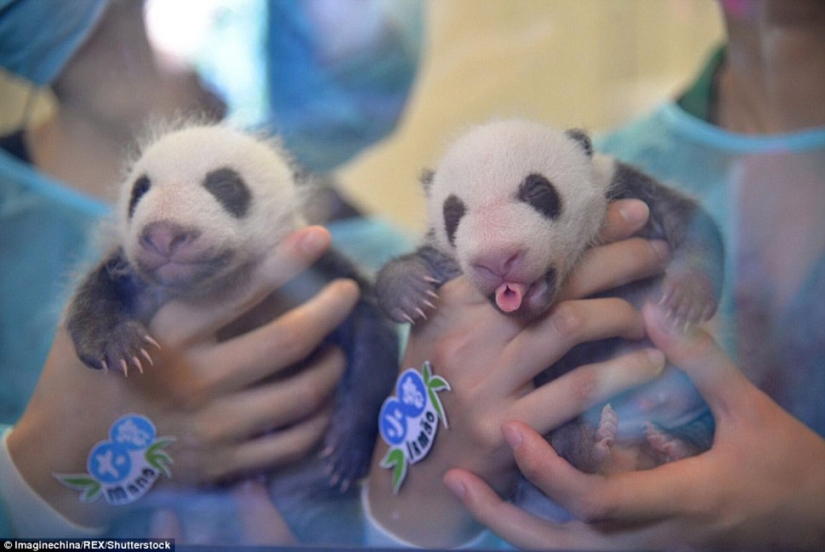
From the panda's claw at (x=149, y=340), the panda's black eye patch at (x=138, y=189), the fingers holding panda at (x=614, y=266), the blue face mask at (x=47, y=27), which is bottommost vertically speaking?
the panda's claw at (x=149, y=340)

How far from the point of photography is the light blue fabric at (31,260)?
5.10ft

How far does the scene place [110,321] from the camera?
1.37m

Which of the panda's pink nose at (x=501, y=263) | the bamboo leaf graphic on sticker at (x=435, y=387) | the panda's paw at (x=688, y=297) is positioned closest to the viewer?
the panda's pink nose at (x=501, y=263)

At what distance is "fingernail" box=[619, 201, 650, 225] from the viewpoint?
1231 mm

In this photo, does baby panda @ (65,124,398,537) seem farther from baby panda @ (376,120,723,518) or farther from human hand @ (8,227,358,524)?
baby panda @ (376,120,723,518)

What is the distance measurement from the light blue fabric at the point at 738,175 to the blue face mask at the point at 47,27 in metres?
1.12

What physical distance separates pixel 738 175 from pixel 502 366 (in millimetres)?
578

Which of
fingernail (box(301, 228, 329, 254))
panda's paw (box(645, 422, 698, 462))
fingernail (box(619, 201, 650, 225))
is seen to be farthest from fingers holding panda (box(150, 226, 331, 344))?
panda's paw (box(645, 422, 698, 462))

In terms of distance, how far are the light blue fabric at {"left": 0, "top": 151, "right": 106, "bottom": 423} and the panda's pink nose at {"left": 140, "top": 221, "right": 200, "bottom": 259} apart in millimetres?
351

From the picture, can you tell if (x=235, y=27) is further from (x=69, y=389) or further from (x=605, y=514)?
(x=605, y=514)

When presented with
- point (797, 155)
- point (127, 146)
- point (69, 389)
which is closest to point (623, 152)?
point (797, 155)

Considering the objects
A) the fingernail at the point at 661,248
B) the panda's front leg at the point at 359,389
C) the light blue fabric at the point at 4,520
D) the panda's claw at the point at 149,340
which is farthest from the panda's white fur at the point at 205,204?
the fingernail at the point at 661,248

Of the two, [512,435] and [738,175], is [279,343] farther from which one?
[738,175]

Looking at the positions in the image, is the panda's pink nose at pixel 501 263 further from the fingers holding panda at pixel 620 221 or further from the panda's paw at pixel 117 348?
the panda's paw at pixel 117 348
